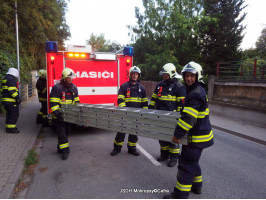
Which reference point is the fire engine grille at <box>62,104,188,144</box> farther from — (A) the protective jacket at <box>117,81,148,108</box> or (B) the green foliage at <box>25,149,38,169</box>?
(B) the green foliage at <box>25,149,38,169</box>

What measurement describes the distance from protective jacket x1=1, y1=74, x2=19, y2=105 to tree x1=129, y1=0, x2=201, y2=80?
14.2 m

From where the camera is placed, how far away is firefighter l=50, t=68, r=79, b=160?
447 cm

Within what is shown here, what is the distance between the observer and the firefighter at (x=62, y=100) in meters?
4.47

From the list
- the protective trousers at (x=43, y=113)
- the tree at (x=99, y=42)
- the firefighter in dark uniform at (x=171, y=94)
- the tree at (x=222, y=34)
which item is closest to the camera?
the firefighter in dark uniform at (x=171, y=94)

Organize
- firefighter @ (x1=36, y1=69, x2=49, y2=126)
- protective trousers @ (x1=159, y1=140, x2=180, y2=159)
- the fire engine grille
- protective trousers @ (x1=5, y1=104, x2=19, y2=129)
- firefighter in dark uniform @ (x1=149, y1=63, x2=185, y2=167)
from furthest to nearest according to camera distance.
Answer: firefighter @ (x1=36, y1=69, x2=49, y2=126), protective trousers @ (x1=5, y1=104, x2=19, y2=129), protective trousers @ (x1=159, y1=140, x2=180, y2=159), firefighter in dark uniform @ (x1=149, y1=63, x2=185, y2=167), the fire engine grille

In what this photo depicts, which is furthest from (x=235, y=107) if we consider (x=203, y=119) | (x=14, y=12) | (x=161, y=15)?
(x=161, y=15)

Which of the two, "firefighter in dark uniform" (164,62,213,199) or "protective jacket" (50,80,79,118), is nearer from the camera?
"firefighter in dark uniform" (164,62,213,199)

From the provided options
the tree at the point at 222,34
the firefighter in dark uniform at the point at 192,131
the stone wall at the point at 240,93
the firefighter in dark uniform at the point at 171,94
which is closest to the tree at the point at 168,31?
the tree at the point at 222,34

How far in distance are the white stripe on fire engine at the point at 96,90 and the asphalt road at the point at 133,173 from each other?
1547mm

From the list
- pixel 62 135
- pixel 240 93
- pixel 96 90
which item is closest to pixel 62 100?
pixel 62 135

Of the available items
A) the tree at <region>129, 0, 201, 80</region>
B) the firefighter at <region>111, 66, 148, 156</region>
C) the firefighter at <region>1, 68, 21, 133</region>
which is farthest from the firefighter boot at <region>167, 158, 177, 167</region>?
the tree at <region>129, 0, 201, 80</region>

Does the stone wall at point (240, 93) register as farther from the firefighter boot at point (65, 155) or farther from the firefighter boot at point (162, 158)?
the firefighter boot at point (65, 155)

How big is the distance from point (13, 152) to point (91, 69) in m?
3.09

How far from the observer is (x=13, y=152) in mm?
4676
